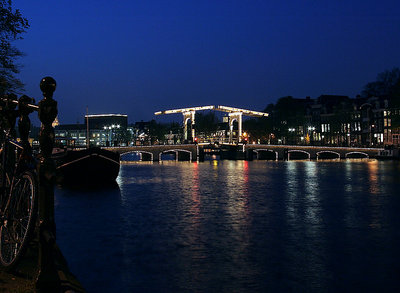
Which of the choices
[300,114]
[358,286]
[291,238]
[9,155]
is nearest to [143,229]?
[291,238]

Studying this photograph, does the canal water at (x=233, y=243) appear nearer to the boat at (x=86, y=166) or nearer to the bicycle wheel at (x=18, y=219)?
the bicycle wheel at (x=18, y=219)

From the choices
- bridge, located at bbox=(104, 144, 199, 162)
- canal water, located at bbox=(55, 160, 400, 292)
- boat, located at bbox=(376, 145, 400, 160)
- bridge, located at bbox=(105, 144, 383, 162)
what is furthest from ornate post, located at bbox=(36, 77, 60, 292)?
bridge, located at bbox=(104, 144, 199, 162)

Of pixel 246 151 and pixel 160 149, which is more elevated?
pixel 160 149

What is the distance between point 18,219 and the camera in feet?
17.9

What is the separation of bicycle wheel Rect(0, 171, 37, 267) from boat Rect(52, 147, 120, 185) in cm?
2825

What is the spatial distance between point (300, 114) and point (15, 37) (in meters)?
91.0

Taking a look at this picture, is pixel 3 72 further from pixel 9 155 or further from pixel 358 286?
pixel 358 286

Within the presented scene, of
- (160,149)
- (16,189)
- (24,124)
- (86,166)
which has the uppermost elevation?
(24,124)

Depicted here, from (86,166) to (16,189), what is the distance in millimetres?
29654

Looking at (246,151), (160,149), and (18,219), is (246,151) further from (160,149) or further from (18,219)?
(18,219)

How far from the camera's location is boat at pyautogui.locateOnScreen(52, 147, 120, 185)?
3412 cm

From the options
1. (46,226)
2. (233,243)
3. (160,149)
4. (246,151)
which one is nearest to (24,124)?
(46,226)

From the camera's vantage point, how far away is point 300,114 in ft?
338

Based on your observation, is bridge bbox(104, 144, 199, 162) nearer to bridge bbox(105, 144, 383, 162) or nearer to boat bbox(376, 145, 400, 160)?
bridge bbox(105, 144, 383, 162)
